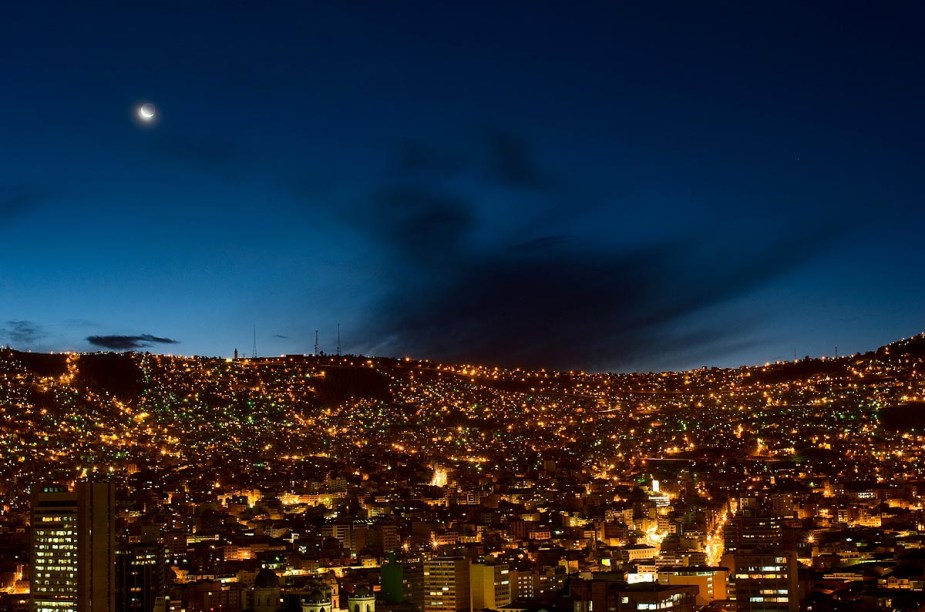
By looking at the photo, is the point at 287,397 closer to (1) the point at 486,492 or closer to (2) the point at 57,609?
(1) the point at 486,492

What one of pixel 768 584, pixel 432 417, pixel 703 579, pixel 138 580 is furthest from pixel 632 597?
pixel 432 417

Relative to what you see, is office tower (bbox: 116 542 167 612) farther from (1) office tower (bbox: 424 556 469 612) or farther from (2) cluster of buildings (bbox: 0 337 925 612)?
(1) office tower (bbox: 424 556 469 612)

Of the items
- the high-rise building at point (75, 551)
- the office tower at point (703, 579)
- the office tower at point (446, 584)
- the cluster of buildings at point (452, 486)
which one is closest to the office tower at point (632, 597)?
the cluster of buildings at point (452, 486)

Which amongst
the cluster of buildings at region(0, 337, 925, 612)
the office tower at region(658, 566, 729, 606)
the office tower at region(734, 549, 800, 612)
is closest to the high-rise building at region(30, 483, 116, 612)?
the cluster of buildings at region(0, 337, 925, 612)

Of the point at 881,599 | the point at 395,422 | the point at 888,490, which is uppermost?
the point at 395,422

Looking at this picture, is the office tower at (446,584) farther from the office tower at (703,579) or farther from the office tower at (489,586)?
the office tower at (703,579)

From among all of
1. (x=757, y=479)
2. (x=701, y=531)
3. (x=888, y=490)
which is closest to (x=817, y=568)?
(x=701, y=531)
